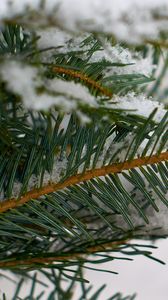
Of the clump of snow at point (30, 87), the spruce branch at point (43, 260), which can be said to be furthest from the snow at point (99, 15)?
the spruce branch at point (43, 260)

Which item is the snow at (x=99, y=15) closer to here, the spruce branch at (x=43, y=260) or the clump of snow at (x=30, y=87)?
the clump of snow at (x=30, y=87)

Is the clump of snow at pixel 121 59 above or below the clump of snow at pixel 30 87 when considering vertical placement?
above

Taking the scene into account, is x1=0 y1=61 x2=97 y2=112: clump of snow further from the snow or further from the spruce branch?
the spruce branch

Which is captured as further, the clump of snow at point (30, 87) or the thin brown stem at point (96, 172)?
the thin brown stem at point (96, 172)

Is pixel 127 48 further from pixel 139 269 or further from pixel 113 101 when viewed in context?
pixel 139 269

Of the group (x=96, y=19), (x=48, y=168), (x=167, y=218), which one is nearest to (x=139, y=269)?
(x=167, y=218)

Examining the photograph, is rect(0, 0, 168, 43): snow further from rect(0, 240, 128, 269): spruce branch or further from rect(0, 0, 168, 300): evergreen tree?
rect(0, 240, 128, 269): spruce branch

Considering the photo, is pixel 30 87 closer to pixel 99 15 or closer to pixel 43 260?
pixel 99 15

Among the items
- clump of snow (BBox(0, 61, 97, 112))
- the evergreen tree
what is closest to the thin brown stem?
the evergreen tree

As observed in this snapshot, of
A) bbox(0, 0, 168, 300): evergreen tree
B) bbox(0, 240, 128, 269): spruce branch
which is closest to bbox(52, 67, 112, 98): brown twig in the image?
bbox(0, 0, 168, 300): evergreen tree

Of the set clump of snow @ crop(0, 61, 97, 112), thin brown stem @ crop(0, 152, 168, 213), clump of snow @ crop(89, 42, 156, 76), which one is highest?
clump of snow @ crop(89, 42, 156, 76)

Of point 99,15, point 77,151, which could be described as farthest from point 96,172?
point 99,15

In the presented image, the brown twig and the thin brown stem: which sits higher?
the brown twig

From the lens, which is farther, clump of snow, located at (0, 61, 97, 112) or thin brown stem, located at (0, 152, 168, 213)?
thin brown stem, located at (0, 152, 168, 213)
